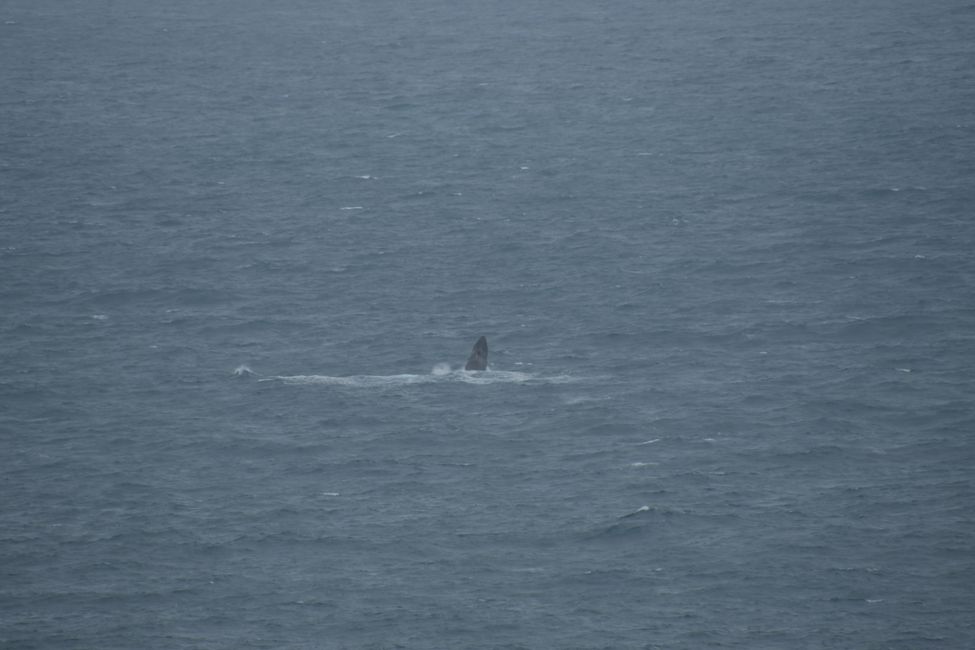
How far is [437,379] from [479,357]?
2.77 meters

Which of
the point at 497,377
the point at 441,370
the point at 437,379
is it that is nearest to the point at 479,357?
the point at 497,377

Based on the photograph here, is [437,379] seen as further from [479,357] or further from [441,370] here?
[479,357]

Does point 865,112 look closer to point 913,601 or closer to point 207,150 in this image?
point 207,150

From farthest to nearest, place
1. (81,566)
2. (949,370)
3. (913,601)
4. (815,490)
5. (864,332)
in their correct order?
(864,332) → (949,370) → (815,490) → (81,566) → (913,601)

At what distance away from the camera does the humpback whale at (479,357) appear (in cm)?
9519

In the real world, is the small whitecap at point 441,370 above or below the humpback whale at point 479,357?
below

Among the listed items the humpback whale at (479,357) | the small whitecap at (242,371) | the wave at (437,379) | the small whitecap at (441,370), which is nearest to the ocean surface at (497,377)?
the small whitecap at (242,371)

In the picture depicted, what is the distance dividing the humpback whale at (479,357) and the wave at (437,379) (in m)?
0.37

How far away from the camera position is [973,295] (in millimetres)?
106000

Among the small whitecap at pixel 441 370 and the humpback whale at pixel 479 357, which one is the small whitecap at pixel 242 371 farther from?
the humpback whale at pixel 479 357

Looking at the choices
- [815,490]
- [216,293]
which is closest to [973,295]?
[815,490]

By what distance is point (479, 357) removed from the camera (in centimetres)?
9575

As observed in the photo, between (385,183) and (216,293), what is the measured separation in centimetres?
3400

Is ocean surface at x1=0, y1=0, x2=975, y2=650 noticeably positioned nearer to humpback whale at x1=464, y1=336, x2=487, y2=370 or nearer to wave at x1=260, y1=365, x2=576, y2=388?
wave at x1=260, y1=365, x2=576, y2=388
